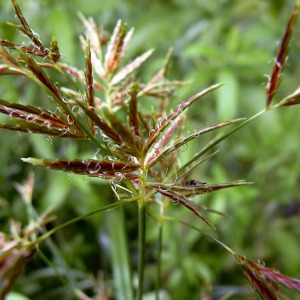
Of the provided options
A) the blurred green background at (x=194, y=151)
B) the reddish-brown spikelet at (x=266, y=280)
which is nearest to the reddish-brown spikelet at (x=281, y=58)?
the reddish-brown spikelet at (x=266, y=280)

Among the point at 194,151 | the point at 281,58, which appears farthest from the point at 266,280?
the point at 194,151

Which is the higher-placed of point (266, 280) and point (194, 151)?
point (194, 151)

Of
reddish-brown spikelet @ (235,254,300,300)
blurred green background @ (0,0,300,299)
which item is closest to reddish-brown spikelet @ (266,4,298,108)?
reddish-brown spikelet @ (235,254,300,300)

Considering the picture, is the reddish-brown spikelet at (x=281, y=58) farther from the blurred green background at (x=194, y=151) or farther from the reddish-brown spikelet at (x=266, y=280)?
the blurred green background at (x=194, y=151)

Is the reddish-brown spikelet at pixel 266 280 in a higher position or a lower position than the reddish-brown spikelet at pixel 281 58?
lower

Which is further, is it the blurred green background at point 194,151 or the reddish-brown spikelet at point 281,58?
the blurred green background at point 194,151

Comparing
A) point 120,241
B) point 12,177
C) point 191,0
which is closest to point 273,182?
point 120,241

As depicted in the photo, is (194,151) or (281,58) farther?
(194,151)

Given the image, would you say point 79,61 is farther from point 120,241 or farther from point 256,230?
point 256,230

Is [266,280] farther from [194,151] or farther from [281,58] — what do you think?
[194,151]
